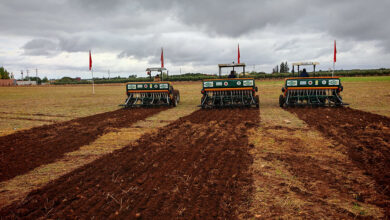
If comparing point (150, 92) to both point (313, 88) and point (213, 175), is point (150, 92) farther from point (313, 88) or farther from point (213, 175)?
point (213, 175)

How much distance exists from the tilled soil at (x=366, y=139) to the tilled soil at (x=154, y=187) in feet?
6.37

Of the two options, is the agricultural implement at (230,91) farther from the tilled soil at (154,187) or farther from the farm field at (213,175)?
the tilled soil at (154,187)

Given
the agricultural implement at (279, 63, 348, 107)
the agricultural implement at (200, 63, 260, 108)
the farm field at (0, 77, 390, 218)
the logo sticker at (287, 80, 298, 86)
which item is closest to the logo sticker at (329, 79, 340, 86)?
the agricultural implement at (279, 63, 348, 107)

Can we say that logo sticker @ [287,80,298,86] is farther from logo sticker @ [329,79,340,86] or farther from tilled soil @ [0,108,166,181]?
tilled soil @ [0,108,166,181]

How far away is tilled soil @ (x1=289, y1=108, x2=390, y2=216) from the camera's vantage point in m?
4.20

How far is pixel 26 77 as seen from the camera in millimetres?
133875

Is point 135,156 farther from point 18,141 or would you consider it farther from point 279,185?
point 18,141

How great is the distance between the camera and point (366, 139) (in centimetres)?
654

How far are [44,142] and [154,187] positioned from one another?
15.1 feet

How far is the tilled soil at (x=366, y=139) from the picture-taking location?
420 cm

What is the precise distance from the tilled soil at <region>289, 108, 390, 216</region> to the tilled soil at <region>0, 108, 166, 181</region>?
5.93m

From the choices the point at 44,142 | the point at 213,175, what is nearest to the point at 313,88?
the point at 213,175

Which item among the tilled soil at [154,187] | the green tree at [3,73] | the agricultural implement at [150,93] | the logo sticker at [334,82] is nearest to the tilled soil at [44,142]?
the tilled soil at [154,187]

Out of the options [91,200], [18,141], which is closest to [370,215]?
[91,200]
